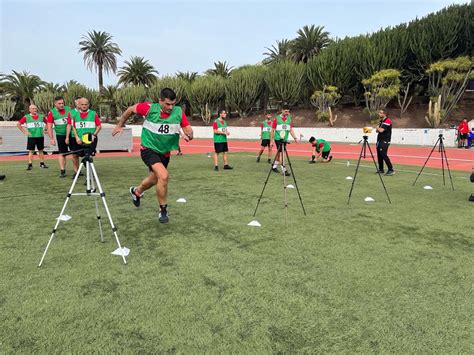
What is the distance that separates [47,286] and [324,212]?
431 centimetres

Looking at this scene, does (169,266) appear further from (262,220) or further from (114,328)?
(262,220)

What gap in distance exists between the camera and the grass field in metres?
2.49

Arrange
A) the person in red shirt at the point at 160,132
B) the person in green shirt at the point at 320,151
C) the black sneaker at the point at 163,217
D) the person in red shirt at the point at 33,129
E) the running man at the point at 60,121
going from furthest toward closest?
1. the person in green shirt at the point at 320,151
2. the person in red shirt at the point at 33,129
3. the running man at the point at 60,121
4. the black sneaker at the point at 163,217
5. the person in red shirt at the point at 160,132

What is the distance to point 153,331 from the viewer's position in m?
2.55

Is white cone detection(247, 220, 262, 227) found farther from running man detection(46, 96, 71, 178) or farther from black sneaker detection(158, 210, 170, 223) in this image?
running man detection(46, 96, 71, 178)

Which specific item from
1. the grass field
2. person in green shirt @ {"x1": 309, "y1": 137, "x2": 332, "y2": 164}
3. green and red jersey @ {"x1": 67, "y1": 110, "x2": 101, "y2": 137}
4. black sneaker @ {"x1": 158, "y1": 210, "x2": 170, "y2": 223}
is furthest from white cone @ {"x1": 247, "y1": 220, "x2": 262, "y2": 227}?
person in green shirt @ {"x1": 309, "y1": 137, "x2": 332, "y2": 164}

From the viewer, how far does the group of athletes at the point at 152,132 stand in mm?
5098

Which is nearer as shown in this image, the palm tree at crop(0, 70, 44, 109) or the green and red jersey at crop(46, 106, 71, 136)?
the green and red jersey at crop(46, 106, 71, 136)

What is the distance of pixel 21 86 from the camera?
43438 millimetres

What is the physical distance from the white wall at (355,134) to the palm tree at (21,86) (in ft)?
83.1

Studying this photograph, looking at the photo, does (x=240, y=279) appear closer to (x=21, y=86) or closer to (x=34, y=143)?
(x=34, y=143)

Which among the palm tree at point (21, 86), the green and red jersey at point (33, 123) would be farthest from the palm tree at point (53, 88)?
the green and red jersey at point (33, 123)

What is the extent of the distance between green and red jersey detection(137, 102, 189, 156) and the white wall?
69.1ft

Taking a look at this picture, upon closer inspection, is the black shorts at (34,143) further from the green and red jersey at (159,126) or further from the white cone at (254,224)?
the white cone at (254,224)
